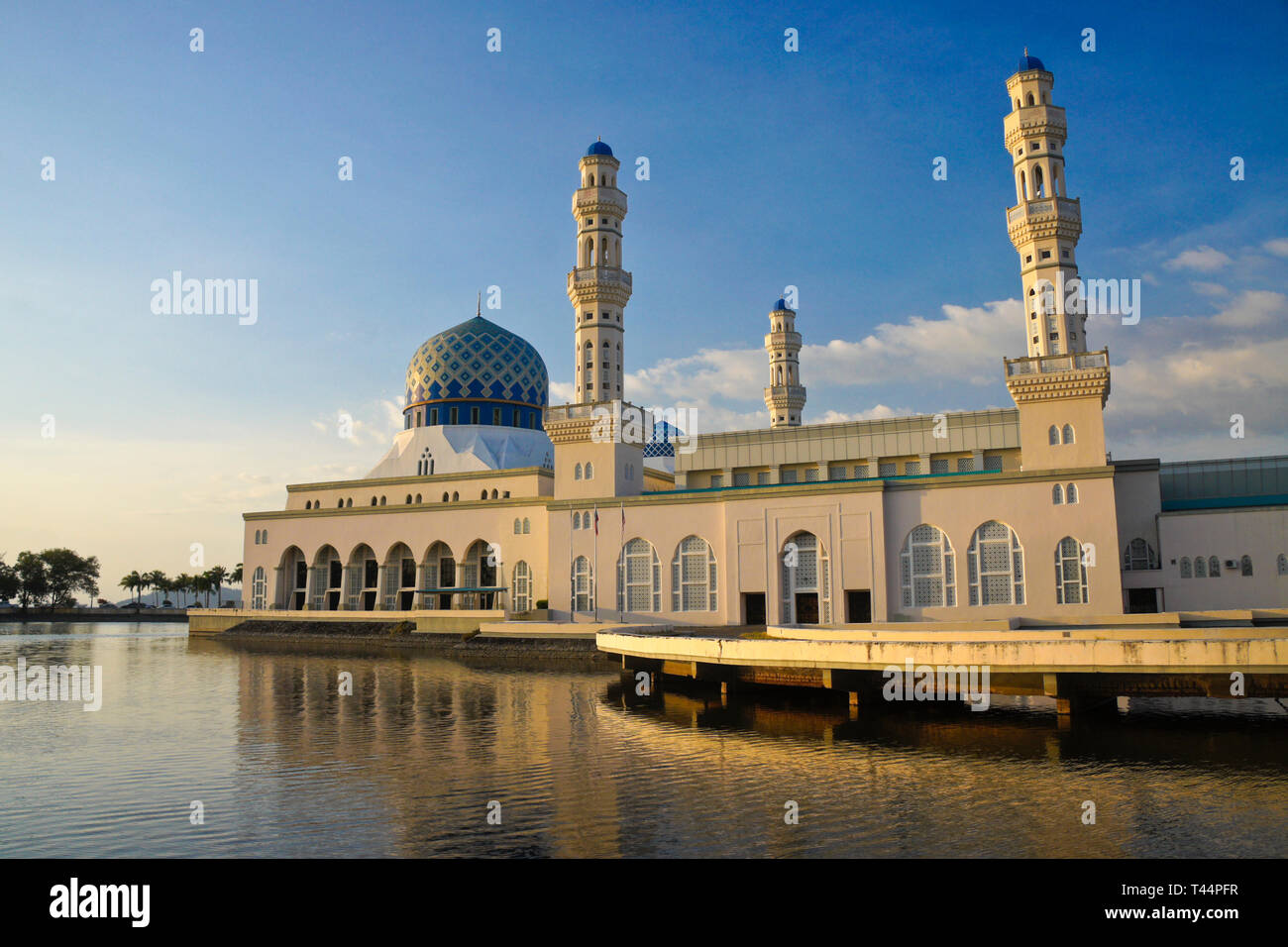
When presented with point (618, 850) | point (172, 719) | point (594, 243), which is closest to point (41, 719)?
point (172, 719)

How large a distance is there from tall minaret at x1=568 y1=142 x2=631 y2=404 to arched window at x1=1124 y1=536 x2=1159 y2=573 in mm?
23122

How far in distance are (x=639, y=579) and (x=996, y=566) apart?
1487cm

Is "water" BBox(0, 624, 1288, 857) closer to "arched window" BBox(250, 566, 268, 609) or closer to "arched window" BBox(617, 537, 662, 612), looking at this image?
"arched window" BBox(617, 537, 662, 612)

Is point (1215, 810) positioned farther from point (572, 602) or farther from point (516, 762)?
point (572, 602)

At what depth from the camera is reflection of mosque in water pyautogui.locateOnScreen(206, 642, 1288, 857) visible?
10352mm

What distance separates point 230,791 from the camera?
1301cm

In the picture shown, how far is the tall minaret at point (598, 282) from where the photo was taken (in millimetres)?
44438

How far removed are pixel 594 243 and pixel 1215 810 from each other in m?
38.3

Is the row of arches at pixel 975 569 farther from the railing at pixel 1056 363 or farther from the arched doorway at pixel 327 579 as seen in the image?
the arched doorway at pixel 327 579

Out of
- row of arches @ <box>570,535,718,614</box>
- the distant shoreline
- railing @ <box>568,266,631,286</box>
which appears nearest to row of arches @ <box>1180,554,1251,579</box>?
row of arches @ <box>570,535,718,614</box>

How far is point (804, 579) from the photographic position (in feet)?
123

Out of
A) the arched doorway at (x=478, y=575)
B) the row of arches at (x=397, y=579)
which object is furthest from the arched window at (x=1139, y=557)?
the arched doorway at (x=478, y=575)

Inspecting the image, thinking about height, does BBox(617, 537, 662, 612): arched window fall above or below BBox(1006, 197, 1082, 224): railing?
below

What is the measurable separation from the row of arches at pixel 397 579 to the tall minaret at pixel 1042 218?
26.4m
